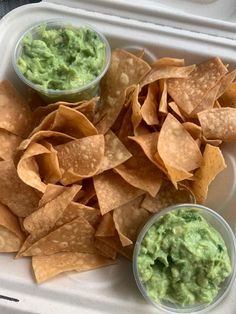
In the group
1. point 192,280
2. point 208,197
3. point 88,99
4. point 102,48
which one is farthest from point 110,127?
point 192,280

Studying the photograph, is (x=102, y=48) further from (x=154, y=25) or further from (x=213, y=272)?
(x=213, y=272)

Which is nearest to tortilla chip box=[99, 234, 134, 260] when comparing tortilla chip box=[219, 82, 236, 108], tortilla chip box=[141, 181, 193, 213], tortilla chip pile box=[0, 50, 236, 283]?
tortilla chip pile box=[0, 50, 236, 283]

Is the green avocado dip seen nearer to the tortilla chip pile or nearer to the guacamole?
the tortilla chip pile

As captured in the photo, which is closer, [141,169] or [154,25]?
[141,169]

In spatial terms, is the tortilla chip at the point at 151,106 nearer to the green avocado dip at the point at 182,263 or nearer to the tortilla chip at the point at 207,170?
the tortilla chip at the point at 207,170

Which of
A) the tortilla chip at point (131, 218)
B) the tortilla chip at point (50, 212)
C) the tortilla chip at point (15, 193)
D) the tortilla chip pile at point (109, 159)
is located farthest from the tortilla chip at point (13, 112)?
the tortilla chip at point (131, 218)
